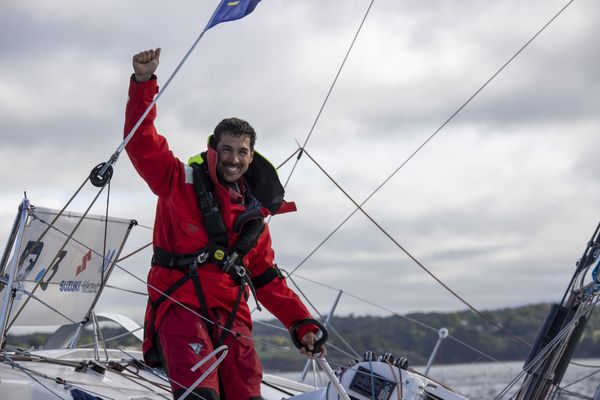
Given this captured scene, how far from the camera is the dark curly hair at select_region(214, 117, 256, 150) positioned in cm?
491

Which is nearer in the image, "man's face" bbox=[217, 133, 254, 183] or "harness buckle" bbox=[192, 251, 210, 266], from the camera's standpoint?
"harness buckle" bbox=[192, 251, 210, 266]

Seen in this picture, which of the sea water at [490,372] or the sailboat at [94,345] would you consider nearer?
the sailboat at [94,345]

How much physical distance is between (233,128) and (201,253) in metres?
0.63

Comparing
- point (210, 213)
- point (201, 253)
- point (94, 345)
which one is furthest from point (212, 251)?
point (94, 345)

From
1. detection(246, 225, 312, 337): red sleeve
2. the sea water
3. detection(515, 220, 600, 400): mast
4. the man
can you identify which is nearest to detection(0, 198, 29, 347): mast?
the man

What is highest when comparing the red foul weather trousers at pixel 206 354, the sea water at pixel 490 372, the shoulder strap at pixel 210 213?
the sea water at pixel 490 372

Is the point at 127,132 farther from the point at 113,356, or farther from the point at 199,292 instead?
the point at 113,356

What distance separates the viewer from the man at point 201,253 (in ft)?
15.2

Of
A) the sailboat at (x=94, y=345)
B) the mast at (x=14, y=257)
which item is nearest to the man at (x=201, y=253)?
the sailboat at (x=94, y=345)

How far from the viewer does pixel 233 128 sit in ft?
16.1

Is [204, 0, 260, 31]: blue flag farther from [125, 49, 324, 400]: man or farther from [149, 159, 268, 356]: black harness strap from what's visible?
[149, 159, 268, 356]: black harness strap

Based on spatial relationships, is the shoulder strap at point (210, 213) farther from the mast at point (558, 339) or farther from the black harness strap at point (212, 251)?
the mast at point (558, 339)

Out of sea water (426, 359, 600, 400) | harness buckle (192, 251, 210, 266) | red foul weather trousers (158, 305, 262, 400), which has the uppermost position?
sea water (426, 359, 600, 400)

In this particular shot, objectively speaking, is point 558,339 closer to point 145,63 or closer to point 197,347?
point 197,347
